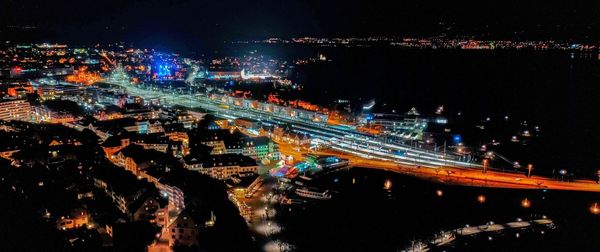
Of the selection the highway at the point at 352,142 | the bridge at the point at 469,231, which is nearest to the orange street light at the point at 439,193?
the bridge at the point at 469,231

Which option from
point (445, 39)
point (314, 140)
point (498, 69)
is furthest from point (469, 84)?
point (445, 39)

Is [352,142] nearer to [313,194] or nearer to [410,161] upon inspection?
[410,161]

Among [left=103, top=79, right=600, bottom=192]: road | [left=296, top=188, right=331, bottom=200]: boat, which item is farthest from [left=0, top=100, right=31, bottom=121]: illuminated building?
[left=296, top=188, right=331, bottom=200]: boat

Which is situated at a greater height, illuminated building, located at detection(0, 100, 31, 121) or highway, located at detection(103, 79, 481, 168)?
illuminated building, located at detection(0, 100, 31, 121)

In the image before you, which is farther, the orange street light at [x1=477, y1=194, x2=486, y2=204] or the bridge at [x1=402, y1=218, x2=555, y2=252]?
the orange street light at [x1=477, y1=194, x2=486, y2=204]

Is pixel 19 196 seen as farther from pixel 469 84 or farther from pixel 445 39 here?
pixel 445 39

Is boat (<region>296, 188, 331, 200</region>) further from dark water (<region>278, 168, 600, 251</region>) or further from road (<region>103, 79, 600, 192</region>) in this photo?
road (<region>103, 79, 600, 192</region>)
